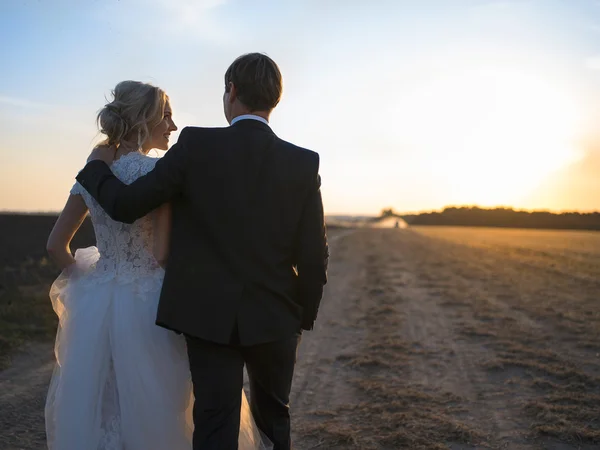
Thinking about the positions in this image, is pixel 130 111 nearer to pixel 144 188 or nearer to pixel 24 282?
pixel 144 188

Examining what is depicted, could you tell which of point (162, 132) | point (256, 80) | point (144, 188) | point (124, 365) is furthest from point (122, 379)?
point (256, 80)

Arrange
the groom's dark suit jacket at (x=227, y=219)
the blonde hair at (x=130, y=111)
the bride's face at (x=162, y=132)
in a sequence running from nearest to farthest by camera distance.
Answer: the groom's dark suit jacket at (x=227, y=219) → the blonde hair at (x=130, y=111) → the bride's face at (x=162, y=132)

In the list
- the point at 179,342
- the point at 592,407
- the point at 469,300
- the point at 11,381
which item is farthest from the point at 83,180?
the point at 469,300

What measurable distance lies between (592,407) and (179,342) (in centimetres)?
410

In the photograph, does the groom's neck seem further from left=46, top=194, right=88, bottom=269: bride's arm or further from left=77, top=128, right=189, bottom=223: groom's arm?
left=46, top=194, right=88, bottom=269: bride's arm

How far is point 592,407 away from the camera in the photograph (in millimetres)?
5480

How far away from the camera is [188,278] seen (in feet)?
8.39

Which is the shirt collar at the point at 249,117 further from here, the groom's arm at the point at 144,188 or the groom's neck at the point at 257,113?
the groom's arm at the point at 144,188

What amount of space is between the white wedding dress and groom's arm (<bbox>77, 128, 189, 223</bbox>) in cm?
19

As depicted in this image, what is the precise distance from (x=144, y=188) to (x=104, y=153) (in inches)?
20.0

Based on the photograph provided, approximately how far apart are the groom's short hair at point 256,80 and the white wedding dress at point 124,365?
564mm

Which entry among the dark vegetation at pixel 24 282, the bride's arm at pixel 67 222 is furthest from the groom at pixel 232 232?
the dark vegetation at pixel 24 282

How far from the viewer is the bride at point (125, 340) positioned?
2871 mm

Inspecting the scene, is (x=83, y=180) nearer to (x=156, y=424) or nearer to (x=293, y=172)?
(x=293, y=172)
